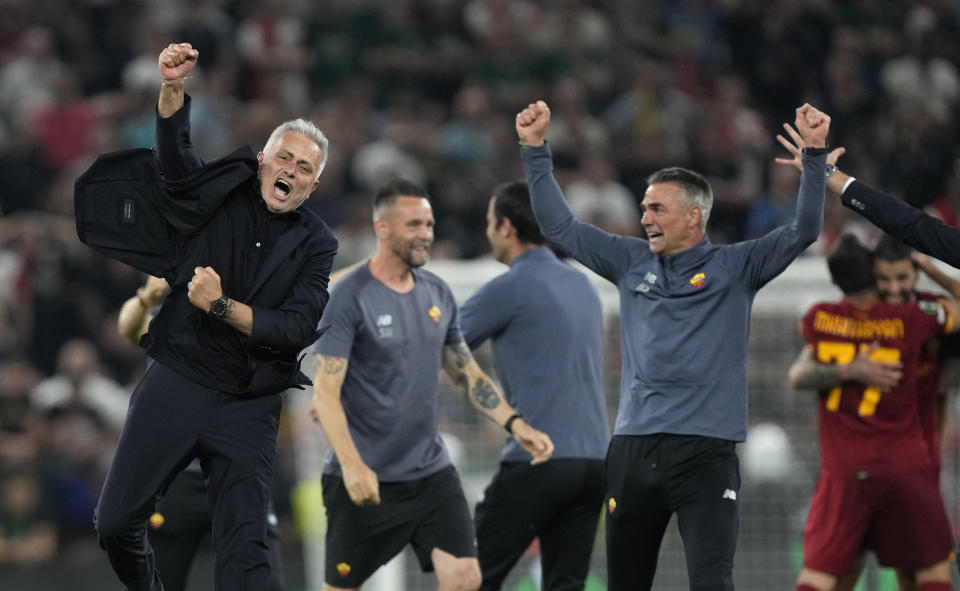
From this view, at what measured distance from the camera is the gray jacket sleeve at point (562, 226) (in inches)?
294

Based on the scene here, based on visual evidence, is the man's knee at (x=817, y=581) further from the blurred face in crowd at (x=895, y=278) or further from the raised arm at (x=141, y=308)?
the raised arm at (x=141, y=308)

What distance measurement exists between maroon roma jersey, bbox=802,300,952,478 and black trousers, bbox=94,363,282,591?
3.43 meters

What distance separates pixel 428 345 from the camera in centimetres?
785

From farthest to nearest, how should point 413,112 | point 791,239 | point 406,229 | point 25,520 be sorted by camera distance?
point 413,112 < point 25,520 < point 406,229 < point 791,239

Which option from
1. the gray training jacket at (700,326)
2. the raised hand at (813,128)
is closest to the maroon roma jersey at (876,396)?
the gray training jacket at (700,326)

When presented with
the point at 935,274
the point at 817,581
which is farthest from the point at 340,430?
the point at 935,274

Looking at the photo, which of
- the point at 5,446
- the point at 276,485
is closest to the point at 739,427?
the point at 276,485

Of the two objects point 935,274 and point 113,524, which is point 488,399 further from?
point 935,274

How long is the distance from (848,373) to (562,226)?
1.84 m

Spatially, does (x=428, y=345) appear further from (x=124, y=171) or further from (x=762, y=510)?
(x=762, y=510)

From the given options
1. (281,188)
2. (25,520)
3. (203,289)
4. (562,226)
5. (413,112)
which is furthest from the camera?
(413,112)

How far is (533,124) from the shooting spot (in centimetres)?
745

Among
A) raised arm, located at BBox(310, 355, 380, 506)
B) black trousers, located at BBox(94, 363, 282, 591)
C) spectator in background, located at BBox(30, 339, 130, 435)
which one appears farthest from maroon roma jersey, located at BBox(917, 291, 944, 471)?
spectator in background, located at BBox(30, 339, 130, 435)

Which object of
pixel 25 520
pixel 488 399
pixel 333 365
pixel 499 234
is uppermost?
pixel 499 234
